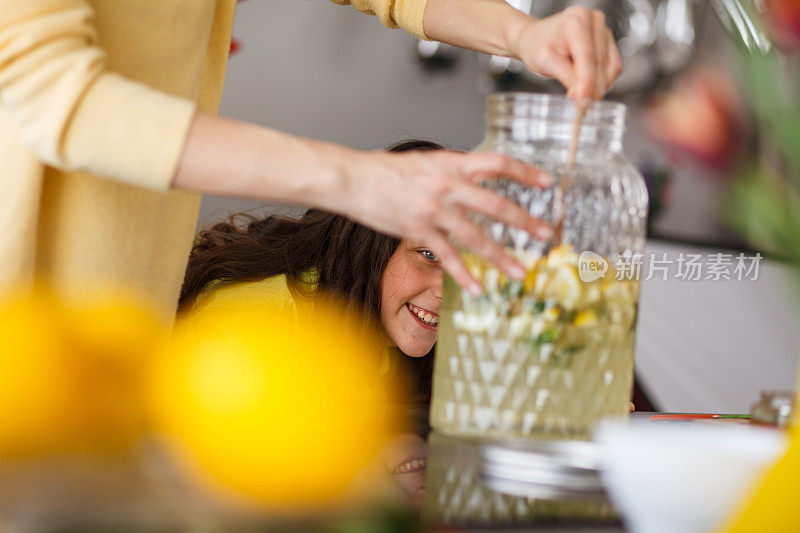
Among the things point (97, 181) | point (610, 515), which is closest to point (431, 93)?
point (97, 181)

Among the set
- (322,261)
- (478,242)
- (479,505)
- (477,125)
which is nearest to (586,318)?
(478,242)

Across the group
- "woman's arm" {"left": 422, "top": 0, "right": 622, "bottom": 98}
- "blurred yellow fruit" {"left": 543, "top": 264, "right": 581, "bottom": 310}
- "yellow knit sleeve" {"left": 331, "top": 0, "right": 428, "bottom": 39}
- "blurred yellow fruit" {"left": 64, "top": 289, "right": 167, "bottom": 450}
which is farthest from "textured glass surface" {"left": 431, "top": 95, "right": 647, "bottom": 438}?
"yellow knit sleeve" {"left": 331, "top": 0, "right": 428, "bottom": 39}

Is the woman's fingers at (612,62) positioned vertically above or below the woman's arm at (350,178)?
above

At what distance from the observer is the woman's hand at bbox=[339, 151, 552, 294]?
2.46 ft

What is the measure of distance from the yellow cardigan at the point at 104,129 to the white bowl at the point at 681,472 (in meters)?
0.43

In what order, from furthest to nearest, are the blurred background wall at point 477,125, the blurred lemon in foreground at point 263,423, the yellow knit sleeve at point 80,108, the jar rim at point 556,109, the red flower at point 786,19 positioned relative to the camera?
the blurred background wall at point 477,125 → the jar rim at point 556,109 → the yellow knit sleeve at point 80,108 → the blurred lemon in foreground at point 263,423 → the red flower at point 786,19

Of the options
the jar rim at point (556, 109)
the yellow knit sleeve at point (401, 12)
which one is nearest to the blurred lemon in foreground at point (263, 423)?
the jar rim at point (556, 109)

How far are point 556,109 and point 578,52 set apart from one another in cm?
13

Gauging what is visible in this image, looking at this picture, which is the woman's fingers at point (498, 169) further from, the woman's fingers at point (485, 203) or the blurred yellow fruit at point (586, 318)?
the blurred yellow fruit at point (586, 318)

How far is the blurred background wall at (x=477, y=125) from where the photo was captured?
12.2 feet

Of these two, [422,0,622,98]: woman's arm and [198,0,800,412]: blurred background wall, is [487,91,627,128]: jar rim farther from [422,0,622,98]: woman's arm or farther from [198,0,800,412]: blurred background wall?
[198,0,800,412]: blurred background wall

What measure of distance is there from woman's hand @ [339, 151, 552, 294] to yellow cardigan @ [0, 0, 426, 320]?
0.15m

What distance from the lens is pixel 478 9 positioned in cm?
116

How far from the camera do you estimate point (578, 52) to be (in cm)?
96
